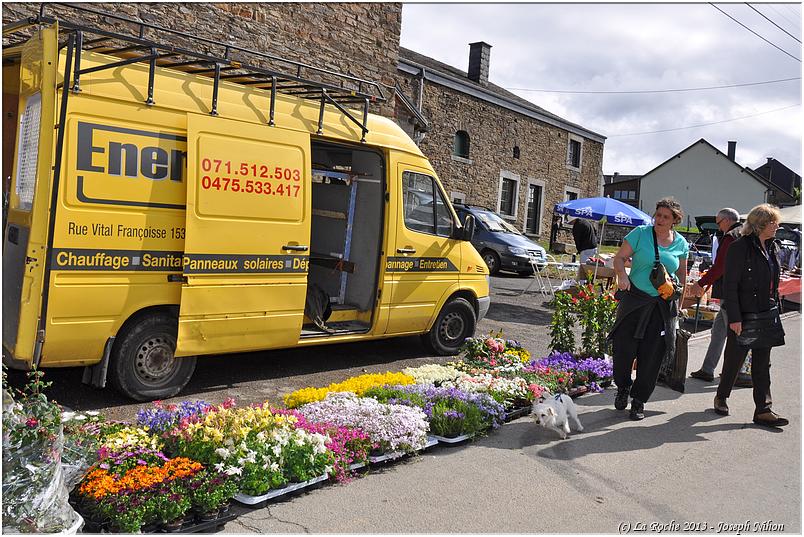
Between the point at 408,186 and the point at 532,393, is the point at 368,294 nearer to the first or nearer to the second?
the point at 408,186

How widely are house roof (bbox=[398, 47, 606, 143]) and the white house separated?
22965 millimetres

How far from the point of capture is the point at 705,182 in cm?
5275

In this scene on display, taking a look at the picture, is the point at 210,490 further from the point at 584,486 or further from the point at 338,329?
the point at 338,329

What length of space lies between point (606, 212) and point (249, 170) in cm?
894

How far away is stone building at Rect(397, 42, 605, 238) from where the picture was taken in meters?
24.0

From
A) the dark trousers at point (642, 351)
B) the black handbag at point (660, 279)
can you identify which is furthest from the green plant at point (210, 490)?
the black handbag at point (660, 279)

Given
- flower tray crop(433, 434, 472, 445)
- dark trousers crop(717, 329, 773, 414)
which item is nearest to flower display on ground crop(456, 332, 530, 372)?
flower tray crop(433, 434, 472, 445)

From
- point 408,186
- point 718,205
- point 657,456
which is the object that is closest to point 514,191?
point 408,186

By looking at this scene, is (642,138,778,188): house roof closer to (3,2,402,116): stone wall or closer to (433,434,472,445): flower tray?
(3,2,402,116): stone wall

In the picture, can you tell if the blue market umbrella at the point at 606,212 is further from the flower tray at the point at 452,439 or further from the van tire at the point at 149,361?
the van tire at the point at 149,361

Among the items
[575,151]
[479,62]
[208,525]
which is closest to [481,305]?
[208,525]

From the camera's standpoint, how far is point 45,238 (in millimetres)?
5070

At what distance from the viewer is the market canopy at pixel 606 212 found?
13.4m

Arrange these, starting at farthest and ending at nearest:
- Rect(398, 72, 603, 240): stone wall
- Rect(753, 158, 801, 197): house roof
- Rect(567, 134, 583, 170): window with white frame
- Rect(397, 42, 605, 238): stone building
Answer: Rect(753, 158, 801, 197): house roof, Rect(567, 134, 583, 170): window with white frame, Rect(398, 72, 603, 240): stone wall, Rect(397, 42, 605, 238): stone building
